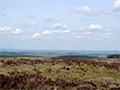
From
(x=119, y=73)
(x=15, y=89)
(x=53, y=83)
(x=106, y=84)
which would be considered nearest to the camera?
(x=15, y=89)

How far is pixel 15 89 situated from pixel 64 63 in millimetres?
15040

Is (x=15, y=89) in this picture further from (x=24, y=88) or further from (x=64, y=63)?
(x=64, y=63)

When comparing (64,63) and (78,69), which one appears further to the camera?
(64,63)

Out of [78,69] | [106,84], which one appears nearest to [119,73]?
[78,69]

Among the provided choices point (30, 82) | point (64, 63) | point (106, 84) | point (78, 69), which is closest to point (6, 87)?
point (30, 82)

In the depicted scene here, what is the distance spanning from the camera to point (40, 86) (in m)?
15.2

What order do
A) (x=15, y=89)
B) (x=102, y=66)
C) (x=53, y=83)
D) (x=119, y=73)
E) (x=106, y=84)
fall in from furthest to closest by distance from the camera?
1. (x=102, y=66)
2. (x=119, y=73)
3. (x=106, y=84)
4. (x=53, y=83)
5. (x=15, y=89)

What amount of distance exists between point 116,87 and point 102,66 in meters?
10.4

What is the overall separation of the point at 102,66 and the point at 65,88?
43.9 feet

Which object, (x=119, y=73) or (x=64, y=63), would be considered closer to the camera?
(x=119, y=73)

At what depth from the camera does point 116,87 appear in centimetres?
1755

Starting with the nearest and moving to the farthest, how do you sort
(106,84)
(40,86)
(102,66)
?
(40,86) < (106,84) < (102,66)

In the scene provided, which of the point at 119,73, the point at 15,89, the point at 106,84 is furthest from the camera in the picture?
the point at 119,73

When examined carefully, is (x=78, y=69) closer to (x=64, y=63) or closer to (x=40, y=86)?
(x=64, y=63)
